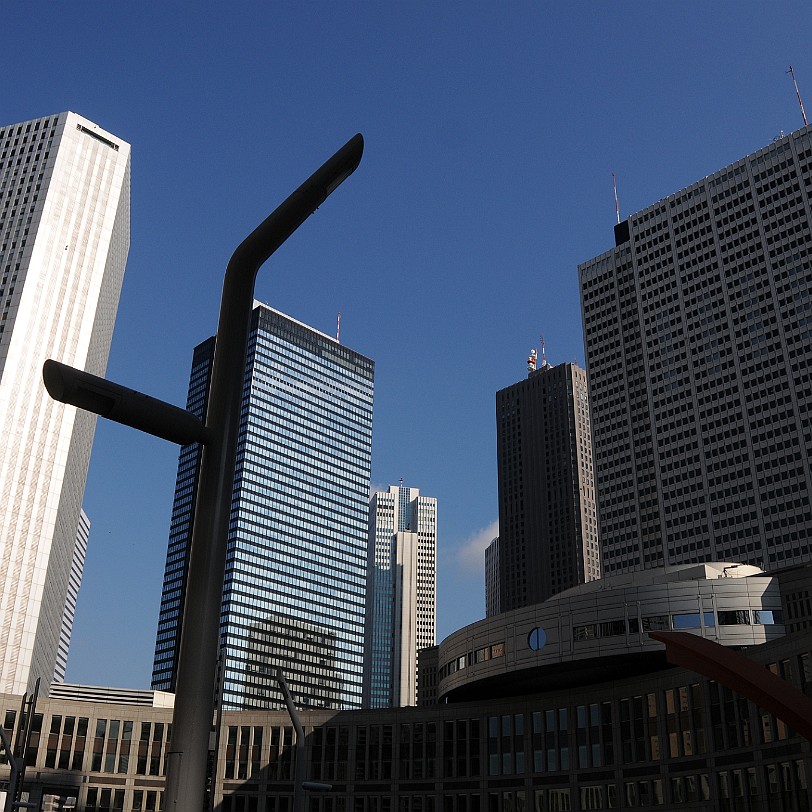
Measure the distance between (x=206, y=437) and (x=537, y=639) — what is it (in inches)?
2831

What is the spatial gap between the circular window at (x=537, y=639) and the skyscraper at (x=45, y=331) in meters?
A: 98.4

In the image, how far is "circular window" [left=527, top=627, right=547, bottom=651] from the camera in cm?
7550

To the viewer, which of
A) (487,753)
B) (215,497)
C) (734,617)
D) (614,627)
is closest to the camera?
(215,497)

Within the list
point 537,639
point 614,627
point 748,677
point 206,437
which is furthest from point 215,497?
point 537,639

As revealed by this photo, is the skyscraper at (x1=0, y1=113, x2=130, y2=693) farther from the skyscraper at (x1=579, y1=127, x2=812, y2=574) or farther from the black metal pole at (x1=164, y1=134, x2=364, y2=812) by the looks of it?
the black metal pole at (x1=164, y1=134, x2=364, y2=812)

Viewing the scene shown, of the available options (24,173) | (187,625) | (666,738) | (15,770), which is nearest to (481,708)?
(666,738)

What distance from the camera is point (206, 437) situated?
7801 millimetres

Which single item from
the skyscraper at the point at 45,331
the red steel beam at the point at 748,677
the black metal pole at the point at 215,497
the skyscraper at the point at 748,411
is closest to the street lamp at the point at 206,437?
the black metal pole at the point at 215,497

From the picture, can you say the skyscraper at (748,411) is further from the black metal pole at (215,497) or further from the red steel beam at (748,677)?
the black metal pole at (215,497)

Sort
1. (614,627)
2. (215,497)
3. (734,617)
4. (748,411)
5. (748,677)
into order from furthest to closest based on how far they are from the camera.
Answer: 1. (748,411)
2. (614,627)
3. (734,617)
4. (748,677)
5. (215,497)

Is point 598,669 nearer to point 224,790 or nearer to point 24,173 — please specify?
point 224,790

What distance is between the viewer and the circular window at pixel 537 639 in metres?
75.5

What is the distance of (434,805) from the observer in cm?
8600

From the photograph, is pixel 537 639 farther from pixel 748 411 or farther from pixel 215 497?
pixel 748 411
